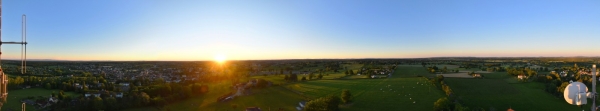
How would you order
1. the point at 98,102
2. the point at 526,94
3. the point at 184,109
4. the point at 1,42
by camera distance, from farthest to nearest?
the point at 526,94, the point at 184,109, the point at 98,102, the point at 1,42

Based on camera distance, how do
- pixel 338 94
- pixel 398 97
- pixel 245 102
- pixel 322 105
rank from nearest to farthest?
pixel 322 105 → pixel 398 97 → pixel 245 102 → pixel 338 94

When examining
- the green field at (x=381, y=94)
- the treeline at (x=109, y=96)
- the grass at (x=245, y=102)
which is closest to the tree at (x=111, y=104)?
the treeline at (x=109, y=96)

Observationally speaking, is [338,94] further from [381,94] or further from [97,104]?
[97,104]

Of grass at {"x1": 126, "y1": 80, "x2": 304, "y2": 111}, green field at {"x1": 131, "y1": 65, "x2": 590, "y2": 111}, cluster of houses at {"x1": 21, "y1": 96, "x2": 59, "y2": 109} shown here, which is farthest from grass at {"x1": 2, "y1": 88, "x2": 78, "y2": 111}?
green field at {"x1": 131, "y1": 65, "x2": 590, "y2": 111}

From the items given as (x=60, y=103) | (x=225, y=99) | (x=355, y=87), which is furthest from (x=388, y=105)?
(x=60, y=103)

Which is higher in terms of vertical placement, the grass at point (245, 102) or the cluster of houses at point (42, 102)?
the cluster of houses at point (42, 102)

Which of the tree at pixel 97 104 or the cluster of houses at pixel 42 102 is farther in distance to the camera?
the cluster of houses at pixel 42 102

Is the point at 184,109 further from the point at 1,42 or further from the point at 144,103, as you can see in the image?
the point at 1,42

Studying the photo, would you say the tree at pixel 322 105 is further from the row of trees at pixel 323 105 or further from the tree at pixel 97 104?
the tree at pixel 97 104

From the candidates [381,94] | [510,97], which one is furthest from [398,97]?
[510,97]
